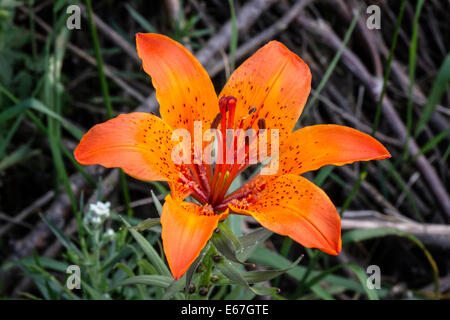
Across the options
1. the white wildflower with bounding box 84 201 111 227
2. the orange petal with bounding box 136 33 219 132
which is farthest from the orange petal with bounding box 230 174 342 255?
the white wildflower with bounding box 84 201 111 227

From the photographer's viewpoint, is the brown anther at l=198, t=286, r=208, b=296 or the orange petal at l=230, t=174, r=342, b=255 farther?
the brown anther at l=198, t=286, r=208, b=296

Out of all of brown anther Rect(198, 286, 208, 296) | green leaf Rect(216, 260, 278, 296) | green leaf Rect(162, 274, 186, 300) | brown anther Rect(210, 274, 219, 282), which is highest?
green leaf Rect(216, 260, 278, 296)

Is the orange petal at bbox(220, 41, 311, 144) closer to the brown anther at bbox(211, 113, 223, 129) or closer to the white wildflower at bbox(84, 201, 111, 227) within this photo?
the brown anther at bbox(211, 113, 223, 129)

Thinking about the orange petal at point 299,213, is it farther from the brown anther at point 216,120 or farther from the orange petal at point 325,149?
the brown anther at point 216,120

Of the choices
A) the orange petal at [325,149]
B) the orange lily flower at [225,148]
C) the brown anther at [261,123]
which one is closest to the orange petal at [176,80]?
the orange lily flower at [225,148]

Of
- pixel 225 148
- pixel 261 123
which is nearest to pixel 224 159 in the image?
pixel 225 148

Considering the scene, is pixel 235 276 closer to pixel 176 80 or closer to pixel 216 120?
pixel 216 120
